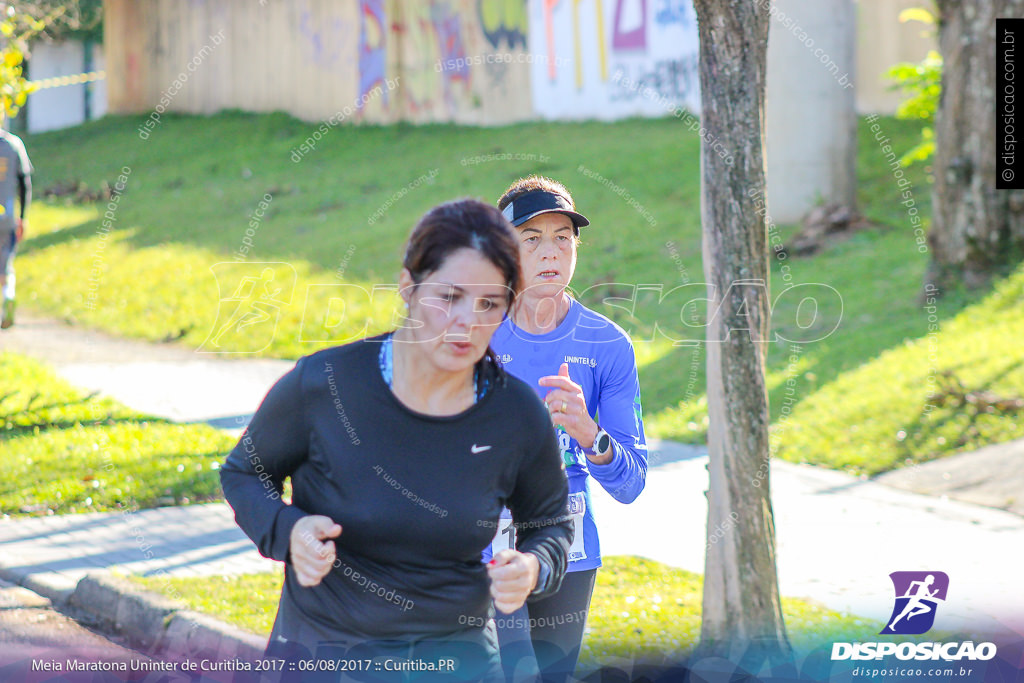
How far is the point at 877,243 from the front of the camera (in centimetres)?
1264

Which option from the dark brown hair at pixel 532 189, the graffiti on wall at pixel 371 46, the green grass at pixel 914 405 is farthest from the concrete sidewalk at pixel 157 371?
the graffiti on wall at pixel 371 46

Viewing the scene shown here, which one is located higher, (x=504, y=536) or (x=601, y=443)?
(x=601, y=443)

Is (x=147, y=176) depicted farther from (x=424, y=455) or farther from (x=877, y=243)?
(x=424, y=455)

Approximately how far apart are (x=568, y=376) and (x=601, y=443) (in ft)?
0.73

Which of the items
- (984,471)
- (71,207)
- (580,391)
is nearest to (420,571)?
(580,391)

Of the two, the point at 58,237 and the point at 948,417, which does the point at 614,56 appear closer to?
the point at 58,237

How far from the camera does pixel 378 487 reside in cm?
243

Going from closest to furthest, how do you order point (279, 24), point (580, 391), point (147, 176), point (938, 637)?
point (580, 391), point (938, 637), point (147, 176), point (279, 24)

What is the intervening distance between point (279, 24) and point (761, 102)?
21.8 m

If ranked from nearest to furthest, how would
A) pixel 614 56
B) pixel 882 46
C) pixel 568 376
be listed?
pixel 568 376 < pixel 882 46 < pixel 614 56

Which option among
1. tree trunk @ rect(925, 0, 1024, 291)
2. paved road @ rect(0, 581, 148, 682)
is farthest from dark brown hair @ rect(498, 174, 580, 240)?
tree trunk @ rect(925, 0, 1024, 291)

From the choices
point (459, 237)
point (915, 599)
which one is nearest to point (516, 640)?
point (459, 237)

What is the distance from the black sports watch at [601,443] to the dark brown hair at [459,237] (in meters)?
0.74

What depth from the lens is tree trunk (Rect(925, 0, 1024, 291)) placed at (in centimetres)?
1023
